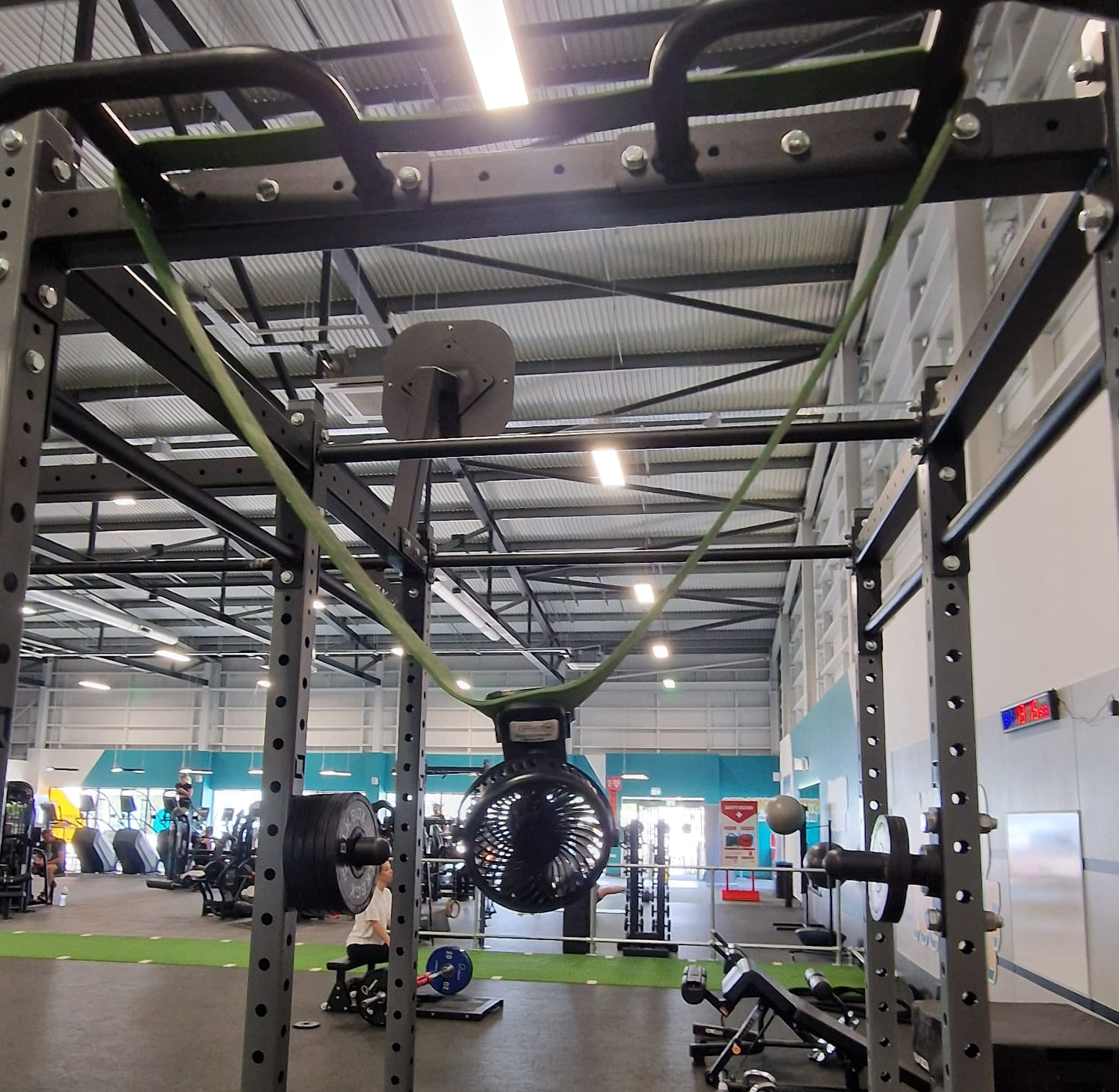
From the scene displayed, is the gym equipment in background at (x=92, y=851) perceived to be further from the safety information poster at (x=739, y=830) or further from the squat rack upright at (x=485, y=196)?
the squat rack upright at (x=485, y=196)

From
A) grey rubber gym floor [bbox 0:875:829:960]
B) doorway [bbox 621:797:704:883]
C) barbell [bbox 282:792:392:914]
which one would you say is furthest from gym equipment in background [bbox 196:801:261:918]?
barbell [bbox 282:792:392:914]

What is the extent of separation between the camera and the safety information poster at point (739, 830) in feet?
42.0

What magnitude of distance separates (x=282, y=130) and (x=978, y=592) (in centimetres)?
468

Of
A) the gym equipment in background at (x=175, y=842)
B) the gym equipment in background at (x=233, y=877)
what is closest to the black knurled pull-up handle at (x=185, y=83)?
the gym equipment in background at (x=233, y=877)

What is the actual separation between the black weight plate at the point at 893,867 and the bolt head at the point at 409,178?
4.32 feet

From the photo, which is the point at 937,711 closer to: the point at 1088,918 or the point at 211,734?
the point at 1088,918

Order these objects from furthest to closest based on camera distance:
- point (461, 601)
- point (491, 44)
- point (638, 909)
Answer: point (461, 601), point (638, 909), point (491, 44)

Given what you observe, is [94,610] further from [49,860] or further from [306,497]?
[306,497]

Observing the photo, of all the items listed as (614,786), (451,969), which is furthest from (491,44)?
(614,786)

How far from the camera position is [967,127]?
3.48 feet

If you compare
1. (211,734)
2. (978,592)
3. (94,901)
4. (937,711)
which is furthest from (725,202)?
(211,734)

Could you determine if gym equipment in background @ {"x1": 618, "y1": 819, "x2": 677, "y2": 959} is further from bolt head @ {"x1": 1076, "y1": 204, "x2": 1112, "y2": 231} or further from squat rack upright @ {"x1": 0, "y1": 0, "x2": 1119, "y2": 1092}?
bolt head @ {"x1": 1076, "y1": 204, "x2": 1112, "y2": 231}

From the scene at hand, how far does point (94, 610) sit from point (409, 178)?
42.5ft

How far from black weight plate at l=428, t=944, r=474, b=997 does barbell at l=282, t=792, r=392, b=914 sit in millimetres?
4763
